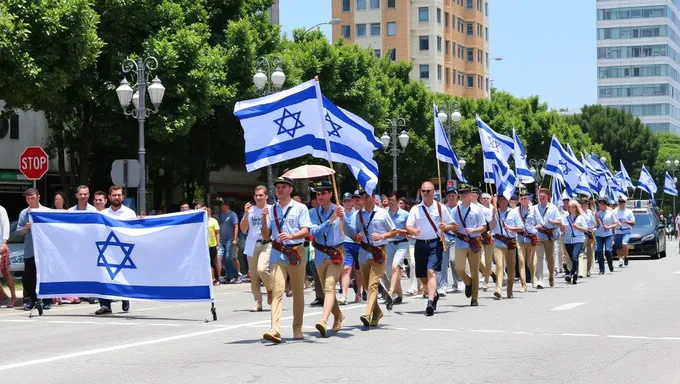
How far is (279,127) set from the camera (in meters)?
13.3

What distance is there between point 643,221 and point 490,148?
17.0m

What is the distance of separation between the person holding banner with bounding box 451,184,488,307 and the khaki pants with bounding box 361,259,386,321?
10.0 feet

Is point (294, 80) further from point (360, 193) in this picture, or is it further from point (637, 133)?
point (637, 133)

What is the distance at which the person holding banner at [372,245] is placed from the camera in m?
13.9

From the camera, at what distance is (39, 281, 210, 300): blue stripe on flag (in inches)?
592

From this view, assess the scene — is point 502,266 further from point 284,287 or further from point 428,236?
point 284,287

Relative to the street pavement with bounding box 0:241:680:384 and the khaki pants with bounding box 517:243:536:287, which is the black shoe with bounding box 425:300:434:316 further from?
the khaki pants with bounding box 517:243:536:287

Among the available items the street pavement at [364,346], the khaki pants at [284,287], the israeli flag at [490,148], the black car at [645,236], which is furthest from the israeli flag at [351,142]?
the black car at [645,236]

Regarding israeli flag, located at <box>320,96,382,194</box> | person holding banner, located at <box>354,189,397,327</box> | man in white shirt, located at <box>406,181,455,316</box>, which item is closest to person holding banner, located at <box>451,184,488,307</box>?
man in white shirt, located at <box>406,181,455,316</box>

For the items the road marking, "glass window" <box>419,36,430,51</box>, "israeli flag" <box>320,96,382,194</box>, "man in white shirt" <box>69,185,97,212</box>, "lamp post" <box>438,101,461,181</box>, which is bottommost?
the road marking

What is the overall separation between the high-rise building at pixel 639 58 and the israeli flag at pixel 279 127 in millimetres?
137058

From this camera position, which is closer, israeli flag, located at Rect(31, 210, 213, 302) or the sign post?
israeli flag, located at Rect(31, 210, 213, 302)

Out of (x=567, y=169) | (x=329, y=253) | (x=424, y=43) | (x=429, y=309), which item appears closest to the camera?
(x=329, y=253)

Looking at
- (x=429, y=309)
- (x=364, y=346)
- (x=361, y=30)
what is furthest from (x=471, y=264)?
(x=361, y=30)
